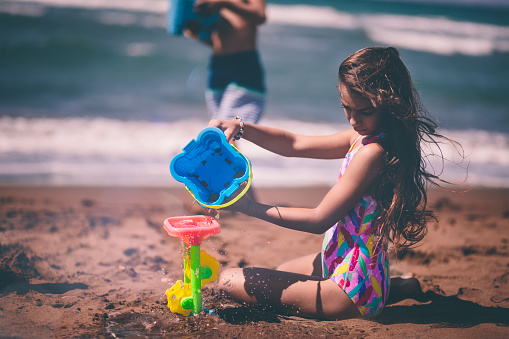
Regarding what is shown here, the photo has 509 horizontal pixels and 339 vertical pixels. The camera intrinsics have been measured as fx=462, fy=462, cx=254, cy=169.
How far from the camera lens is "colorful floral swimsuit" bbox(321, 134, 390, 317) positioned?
209 centimetres

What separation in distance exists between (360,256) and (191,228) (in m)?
0.78

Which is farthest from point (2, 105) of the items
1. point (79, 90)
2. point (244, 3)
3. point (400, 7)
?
point (400, 7)

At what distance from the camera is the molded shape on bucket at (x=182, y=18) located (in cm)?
341

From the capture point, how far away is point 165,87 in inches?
374

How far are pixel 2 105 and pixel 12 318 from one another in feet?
21.2

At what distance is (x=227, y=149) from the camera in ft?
6.58

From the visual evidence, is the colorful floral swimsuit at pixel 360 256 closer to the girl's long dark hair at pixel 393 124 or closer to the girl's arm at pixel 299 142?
the girl's long dark hair at pixel 393 124

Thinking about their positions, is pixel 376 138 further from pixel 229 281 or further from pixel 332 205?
pixel 229 281

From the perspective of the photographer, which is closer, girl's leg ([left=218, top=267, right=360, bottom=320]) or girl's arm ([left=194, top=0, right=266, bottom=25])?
girl's leg ([left=218, top=267, right=360, bottom=320])

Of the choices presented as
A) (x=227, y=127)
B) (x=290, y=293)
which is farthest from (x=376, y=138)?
(x=290, y=293)

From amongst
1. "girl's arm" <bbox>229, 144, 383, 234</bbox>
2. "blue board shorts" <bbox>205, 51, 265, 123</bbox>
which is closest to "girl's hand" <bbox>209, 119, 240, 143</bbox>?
"girl's arm" <bbox>229, 144, 383, 234</bbox>

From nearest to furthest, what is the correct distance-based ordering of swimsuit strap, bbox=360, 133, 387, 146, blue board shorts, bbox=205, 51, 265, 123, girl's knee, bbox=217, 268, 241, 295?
swimsuit strap, bbox=360, 133, 387, 146 → girl's knee, bbox=217, 268, 241, 295 → blue board shorts, bbox=205, 51, 265, 123

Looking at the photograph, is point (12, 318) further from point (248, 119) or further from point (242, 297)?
point (248, 119)

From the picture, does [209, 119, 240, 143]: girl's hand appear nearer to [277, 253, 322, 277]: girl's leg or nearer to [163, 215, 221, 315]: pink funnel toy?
[163, 215, 221, 315]: pink funnel toy
